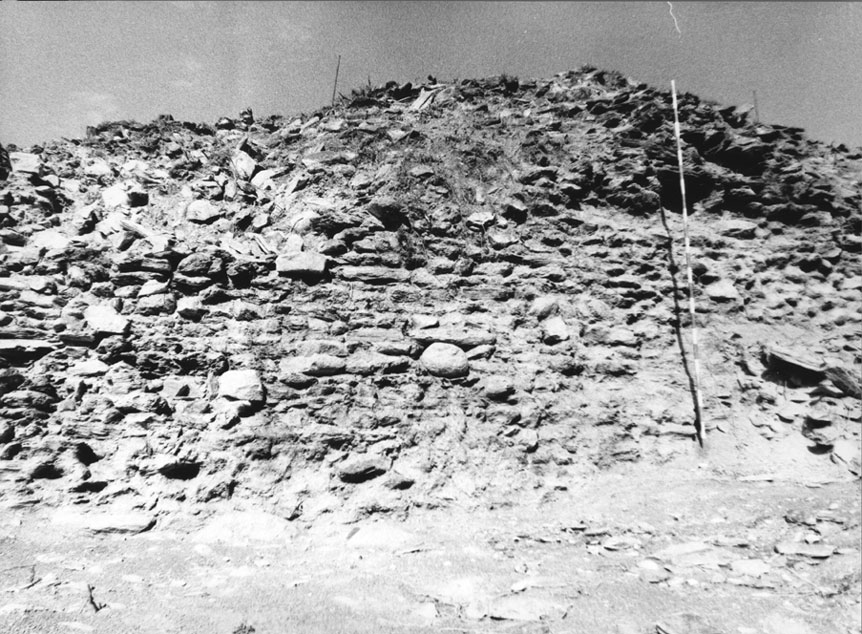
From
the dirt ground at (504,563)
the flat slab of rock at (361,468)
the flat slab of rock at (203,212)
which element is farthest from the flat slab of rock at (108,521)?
the flat slab of rock at (203,212)

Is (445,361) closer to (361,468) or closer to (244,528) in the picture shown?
(361,468)

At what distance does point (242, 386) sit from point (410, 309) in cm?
276

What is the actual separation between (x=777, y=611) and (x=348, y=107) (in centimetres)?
1309

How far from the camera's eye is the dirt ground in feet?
12.6

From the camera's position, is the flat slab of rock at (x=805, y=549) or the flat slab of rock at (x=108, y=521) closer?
the flat slab of rock at (x=805, y=549)

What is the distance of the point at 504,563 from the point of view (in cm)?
469

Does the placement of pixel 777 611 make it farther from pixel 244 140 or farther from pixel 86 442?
pixel 244 140

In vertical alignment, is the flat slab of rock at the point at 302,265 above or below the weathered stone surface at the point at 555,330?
above

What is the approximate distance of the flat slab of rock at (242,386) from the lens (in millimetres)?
6270

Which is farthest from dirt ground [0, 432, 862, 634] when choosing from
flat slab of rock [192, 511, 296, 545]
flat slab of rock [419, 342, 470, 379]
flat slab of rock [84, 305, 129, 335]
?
flat slab of rock [84, 305, 129, 335]

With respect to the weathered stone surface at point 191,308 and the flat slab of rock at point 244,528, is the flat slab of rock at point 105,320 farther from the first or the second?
the flat slab of rock at point 244,528

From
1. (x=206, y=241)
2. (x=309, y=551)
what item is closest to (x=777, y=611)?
(x=309, y=551)

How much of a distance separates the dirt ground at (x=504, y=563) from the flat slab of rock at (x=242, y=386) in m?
1.48

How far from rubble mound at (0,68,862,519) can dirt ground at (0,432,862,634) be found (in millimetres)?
371
